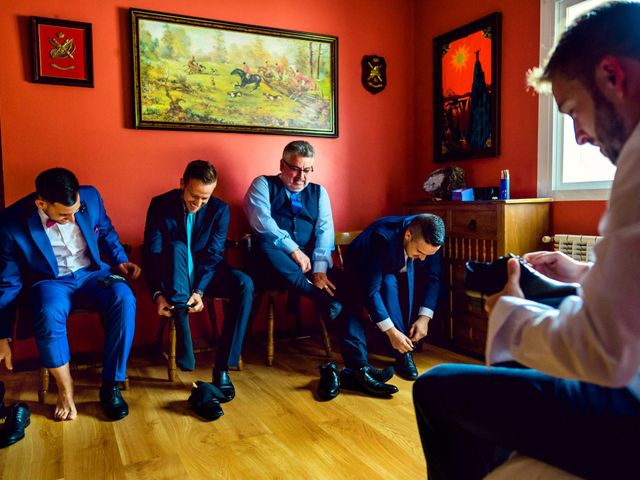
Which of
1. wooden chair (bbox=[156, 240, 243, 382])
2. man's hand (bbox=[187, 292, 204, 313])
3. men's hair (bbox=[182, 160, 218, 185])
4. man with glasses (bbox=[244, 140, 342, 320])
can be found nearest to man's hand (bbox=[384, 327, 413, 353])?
man with glasses (bbox=[244, 140, 342, 320])

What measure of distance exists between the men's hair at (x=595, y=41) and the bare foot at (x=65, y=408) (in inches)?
90.4

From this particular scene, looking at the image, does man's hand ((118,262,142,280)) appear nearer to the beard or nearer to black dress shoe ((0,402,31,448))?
black dress shoe ((0,402,31,448))

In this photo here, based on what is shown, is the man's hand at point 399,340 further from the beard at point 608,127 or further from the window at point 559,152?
the beard at point 608,127

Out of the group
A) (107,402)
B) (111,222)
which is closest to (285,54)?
(111,222)

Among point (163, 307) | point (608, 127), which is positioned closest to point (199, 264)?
point (163, 307)

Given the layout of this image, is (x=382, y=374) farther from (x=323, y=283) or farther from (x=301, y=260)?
(x=301, y=260)

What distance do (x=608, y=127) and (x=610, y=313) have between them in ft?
1.05

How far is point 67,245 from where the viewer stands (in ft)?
8.49

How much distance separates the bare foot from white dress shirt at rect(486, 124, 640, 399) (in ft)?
6.97

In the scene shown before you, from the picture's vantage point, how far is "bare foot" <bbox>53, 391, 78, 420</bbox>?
224cm

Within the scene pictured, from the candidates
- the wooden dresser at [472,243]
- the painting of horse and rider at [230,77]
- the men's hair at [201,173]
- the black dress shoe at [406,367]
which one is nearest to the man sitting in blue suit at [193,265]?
the men's hair at [201,173]

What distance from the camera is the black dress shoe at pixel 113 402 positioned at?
2242 millimetres

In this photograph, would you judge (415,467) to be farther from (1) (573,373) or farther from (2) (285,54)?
(2) (285,54)

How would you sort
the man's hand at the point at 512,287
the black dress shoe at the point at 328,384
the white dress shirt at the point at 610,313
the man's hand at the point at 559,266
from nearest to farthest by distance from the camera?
the white dress shirt at the point at 610,313
the man's hand at the point at 512,287
the man's hand at the point at 559,266
the black dress shoe at the point at 328,384
